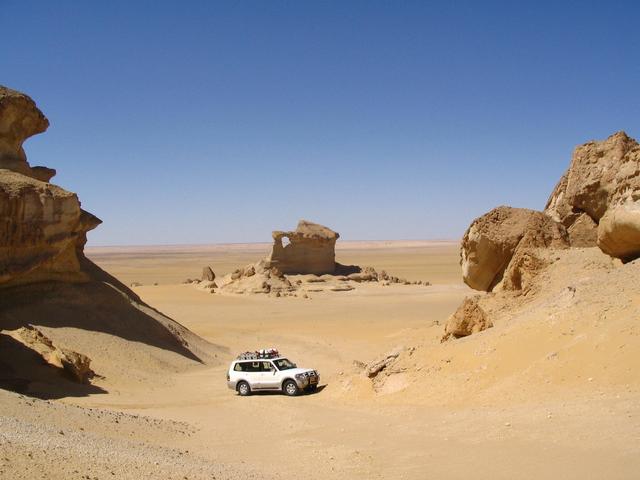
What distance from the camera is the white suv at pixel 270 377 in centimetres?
1833

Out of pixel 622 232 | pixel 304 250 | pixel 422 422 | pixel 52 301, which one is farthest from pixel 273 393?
pixel 304 250

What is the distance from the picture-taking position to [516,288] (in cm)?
1912

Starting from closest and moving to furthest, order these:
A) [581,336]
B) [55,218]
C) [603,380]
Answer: [603,380]
[581,336]
[55,218]

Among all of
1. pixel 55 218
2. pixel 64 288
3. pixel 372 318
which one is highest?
pixel 55 218

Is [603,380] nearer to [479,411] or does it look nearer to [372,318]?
[479,411]

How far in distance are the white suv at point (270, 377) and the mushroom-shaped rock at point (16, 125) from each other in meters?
13.3

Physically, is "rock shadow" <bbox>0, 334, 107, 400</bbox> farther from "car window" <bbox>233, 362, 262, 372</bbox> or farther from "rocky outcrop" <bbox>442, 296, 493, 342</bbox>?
"rocky outcrop" <bbox>442, 296, 493, 342</bbox>

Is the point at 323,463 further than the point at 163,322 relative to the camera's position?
No

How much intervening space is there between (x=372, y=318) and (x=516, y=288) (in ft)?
77.8

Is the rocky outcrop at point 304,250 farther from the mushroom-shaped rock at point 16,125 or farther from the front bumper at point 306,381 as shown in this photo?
the front bumper at point 306,381

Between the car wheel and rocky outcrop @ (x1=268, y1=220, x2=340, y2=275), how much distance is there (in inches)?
1700

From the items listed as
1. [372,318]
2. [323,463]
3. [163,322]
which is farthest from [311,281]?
[323,463]

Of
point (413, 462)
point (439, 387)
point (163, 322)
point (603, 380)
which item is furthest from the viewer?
point (163, 322)

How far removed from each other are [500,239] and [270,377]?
8553 mm
